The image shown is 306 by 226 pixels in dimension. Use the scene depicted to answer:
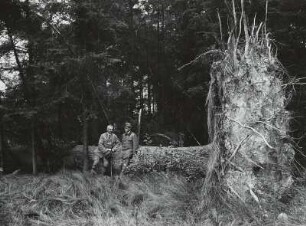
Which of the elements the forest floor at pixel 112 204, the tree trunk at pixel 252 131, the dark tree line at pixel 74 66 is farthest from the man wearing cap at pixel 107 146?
the tree trunk at pixel 252 131

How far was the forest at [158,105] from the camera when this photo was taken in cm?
627

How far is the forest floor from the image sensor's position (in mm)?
5895

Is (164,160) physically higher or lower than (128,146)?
lower

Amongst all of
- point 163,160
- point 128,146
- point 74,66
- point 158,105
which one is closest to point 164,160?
point 163,160

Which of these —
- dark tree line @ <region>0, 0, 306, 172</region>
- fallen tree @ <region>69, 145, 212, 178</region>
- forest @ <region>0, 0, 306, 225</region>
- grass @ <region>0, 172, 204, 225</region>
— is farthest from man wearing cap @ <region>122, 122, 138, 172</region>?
grass @ <region>0, 172, 204, 225</region>

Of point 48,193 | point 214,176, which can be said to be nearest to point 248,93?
point 214,176

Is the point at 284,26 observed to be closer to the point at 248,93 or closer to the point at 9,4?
the point at 248,93

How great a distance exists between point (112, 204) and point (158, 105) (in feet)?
40.5

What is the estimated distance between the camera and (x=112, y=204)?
6.53 meters

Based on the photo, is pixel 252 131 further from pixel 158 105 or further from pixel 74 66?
pixel 158 105

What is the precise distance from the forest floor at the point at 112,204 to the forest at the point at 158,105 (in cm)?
2

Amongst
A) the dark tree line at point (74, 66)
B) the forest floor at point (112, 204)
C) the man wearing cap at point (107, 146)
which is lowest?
the forest floor at point (112, 204)

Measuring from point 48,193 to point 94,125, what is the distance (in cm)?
854

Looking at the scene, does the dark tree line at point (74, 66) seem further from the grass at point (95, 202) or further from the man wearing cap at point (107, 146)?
the grass at point (95, 202)
